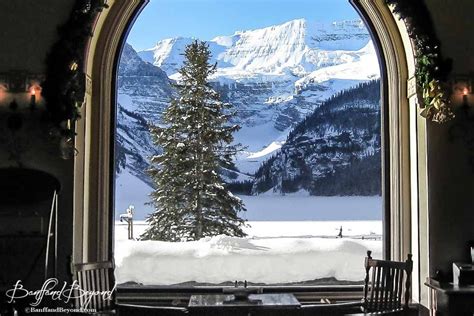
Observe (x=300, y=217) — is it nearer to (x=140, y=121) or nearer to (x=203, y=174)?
(x=203, y=174)

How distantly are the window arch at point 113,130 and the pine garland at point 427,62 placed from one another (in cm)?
38

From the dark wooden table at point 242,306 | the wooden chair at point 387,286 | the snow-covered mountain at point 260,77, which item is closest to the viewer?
the dark wooden table at point 242,306

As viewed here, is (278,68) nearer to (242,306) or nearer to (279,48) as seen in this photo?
(279,48)

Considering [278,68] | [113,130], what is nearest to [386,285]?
[278,68]

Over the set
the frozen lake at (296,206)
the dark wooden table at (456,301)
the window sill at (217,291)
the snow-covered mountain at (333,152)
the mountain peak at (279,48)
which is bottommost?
the window sill at (217,291)

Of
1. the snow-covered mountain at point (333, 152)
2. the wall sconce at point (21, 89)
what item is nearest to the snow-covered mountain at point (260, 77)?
the snow-covered mountain at point (333, 152)

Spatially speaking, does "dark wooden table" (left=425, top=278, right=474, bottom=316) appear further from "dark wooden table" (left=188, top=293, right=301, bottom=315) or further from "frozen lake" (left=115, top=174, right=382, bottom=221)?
"frozen lake" (left=115, top=174, right=382, bottom=221)

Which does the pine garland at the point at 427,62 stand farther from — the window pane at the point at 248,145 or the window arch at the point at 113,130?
the window pane at the point at 248,145

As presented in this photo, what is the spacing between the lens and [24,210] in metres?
5.57

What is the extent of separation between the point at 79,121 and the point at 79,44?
756 millimetres

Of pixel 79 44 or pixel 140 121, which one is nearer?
pixel 79 44

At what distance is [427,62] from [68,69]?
11.1 ft

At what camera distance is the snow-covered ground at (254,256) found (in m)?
6.65

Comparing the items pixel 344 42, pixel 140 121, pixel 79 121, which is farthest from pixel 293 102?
pixel 79 121
